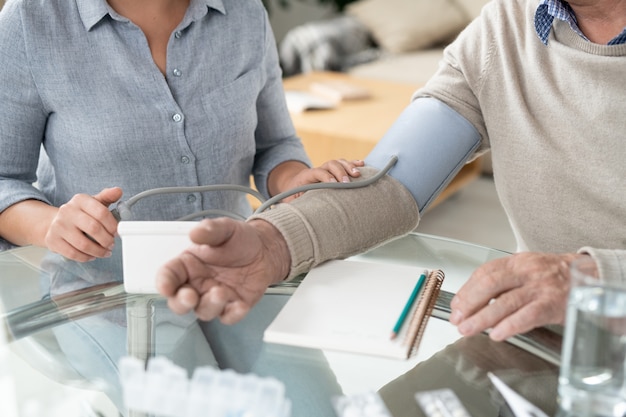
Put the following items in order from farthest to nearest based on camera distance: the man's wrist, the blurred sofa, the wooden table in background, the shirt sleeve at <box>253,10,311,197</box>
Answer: the blurred sofa
the wooden table in background
the shirt sleeve at <box>253,10,311,197</box>
the man's wrist

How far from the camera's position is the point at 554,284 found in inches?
32.1

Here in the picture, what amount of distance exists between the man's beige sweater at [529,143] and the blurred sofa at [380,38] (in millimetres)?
2135

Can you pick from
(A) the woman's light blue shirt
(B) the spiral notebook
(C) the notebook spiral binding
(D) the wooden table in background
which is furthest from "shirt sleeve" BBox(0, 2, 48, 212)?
(D) the wooden table in background

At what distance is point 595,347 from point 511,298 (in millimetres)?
159

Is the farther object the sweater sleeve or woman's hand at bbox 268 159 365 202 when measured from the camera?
woman's hand at bbox 268 159 365 202

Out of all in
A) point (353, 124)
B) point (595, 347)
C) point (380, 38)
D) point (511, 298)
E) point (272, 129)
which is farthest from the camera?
point (380, 38)

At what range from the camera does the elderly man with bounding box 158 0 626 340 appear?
0.85 meters

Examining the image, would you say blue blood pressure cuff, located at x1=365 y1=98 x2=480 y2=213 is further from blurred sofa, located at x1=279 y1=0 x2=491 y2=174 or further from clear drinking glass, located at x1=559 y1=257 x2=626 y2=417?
blurred sofa, located at x1=279 y1=0 x2=491 y2=174

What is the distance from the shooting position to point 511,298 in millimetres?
795

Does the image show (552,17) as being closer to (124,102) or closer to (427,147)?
(427,147)

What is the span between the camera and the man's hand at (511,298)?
79 centimetres

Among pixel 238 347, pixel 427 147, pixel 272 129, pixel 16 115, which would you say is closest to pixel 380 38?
pixel 272 129

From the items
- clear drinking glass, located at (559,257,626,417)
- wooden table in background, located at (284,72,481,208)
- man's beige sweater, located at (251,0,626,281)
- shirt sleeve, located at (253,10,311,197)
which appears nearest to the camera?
clear drinking glass, located at (559,257,626,417)

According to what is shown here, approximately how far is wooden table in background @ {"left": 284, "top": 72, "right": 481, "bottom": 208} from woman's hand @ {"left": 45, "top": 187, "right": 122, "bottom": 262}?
1401mm
